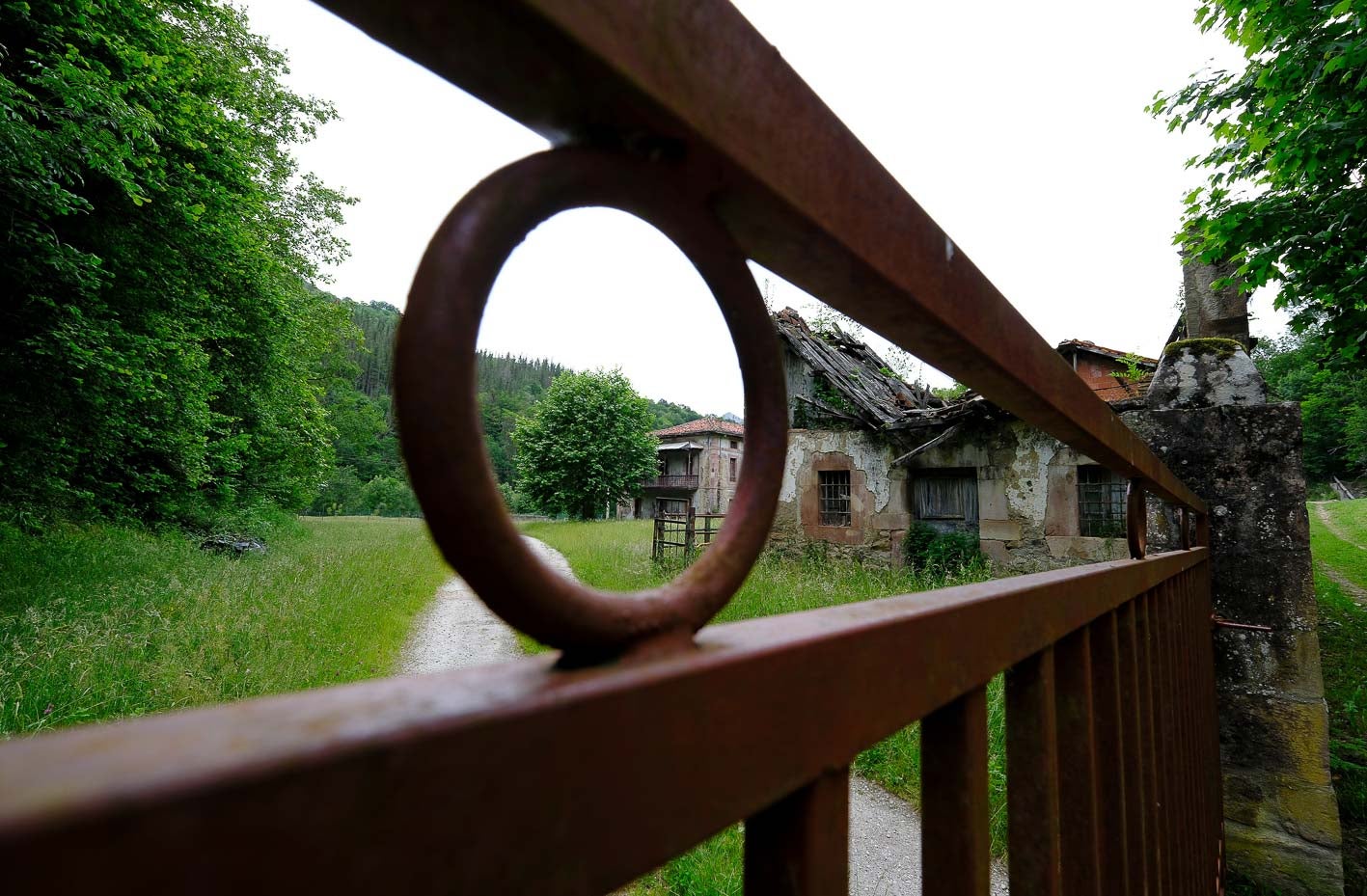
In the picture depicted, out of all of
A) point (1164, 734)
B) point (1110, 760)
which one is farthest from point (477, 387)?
point (1164, 734)

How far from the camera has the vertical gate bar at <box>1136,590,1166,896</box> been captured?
1.08 metres

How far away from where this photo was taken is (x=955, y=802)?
20.8 inches

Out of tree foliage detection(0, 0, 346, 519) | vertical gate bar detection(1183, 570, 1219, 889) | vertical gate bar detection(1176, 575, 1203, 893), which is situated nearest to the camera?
vertical gate bar detection(1176, 575, 1203, 893)

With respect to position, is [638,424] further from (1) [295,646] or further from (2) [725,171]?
(2) [725,171]

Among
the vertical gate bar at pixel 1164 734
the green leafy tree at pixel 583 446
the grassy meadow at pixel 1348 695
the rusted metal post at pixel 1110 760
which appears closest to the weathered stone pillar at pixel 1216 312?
the grassy meadow at pixel 1348 695

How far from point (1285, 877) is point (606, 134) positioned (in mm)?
4088

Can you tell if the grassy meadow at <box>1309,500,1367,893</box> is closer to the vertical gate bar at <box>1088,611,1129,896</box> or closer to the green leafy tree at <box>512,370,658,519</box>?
the vertical gate bar at <box>1088,611,1129,896</box>

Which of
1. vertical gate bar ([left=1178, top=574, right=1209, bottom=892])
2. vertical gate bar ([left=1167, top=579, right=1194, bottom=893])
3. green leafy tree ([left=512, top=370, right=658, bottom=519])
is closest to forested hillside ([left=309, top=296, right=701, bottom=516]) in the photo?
green leafy tree ([left=512, top=370, right=658, bottom=519])

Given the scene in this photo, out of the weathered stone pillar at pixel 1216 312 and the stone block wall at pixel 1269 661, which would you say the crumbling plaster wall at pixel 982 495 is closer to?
the weathered stone pillar at pixel 1216 312

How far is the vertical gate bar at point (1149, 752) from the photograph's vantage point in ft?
3.53

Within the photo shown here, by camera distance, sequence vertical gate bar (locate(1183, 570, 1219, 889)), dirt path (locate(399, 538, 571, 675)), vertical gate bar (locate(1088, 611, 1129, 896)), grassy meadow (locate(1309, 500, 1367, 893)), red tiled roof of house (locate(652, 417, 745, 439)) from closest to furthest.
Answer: vertical gate bar (locate(1088, 611, 1129, 896)), vertical gate bar (locate(1183, 570, 1219, 889)), grassy meadow (locate(1309, 500, 1367, 893)), dirt path (locate(399, 538, 571, 675)), red tiled roof of house (locate(652, 417, 745, 439))

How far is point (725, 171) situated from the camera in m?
0.33

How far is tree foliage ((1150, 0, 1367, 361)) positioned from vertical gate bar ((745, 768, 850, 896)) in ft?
17.3

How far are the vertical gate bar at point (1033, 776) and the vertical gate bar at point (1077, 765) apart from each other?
14 cm
